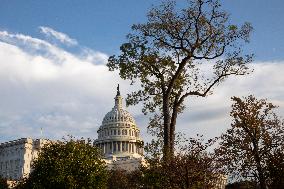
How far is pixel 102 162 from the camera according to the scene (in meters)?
44.3

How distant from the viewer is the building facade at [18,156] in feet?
477

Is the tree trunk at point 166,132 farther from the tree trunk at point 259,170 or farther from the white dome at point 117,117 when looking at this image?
the white dome at point 117,117

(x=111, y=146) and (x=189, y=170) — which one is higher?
(x=111, y=146)

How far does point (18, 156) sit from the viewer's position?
148m

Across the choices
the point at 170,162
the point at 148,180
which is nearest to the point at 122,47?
the point at 170,162

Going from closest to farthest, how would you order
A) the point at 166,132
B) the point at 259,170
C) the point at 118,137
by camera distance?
the point at 166,132 → the point at 259,170 → the point at 118,137

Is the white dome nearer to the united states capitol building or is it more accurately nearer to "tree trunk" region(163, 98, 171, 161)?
the united states capitol building

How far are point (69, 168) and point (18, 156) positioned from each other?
11086cm

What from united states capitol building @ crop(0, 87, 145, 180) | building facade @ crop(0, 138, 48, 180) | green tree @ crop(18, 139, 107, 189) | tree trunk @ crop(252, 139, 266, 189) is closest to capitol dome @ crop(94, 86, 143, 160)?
united states capitol building @ crop(0, 87, 145, 180)

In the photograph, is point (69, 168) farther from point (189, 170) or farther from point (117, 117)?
point (117, 117)

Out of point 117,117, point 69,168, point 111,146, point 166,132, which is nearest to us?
point 166,132

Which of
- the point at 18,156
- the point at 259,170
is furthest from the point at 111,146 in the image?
the point at 259,170

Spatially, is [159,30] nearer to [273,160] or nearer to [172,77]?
[172,77]

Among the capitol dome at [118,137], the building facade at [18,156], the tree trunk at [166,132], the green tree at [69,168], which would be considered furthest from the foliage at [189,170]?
the capitol dome at [118,137]
